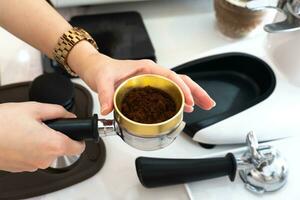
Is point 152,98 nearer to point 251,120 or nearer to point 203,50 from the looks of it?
point 251,120

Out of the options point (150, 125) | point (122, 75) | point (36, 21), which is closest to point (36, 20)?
point (36, 21)

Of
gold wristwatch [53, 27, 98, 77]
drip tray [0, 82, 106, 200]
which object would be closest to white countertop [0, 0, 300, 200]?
drip tray [0, 82, 106, 200]

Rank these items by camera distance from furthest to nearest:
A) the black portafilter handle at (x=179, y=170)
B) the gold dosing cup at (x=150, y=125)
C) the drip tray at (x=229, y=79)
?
the drip tray at (x=229, y=79), the black portafilter handle at (x=179, y=170), the gold dosing cup at (x=150, y=125)

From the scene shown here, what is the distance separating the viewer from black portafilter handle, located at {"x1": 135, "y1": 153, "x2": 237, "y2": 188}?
51cm

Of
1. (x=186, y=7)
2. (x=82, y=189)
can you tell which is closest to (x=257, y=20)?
(x=186, y=7)

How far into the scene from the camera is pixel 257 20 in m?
0.70

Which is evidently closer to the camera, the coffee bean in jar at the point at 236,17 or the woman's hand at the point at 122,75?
the woman's hand at the point at 122,75

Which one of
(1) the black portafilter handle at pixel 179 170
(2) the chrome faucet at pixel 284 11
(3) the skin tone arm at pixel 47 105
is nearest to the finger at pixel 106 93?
(3) the skin tone arm at pixel 47 105

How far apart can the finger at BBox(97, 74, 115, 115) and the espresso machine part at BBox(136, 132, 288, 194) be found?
0.11m

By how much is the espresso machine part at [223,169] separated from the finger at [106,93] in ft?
0.36

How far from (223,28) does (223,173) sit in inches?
12.9

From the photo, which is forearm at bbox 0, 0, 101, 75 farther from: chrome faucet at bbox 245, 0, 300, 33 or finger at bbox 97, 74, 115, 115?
chrome faucet at bbox 245, 0, 300, 33

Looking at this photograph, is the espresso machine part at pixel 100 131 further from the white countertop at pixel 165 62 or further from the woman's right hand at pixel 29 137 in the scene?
the white countertop at pixel 165 62

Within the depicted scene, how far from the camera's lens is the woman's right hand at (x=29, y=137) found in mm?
435
